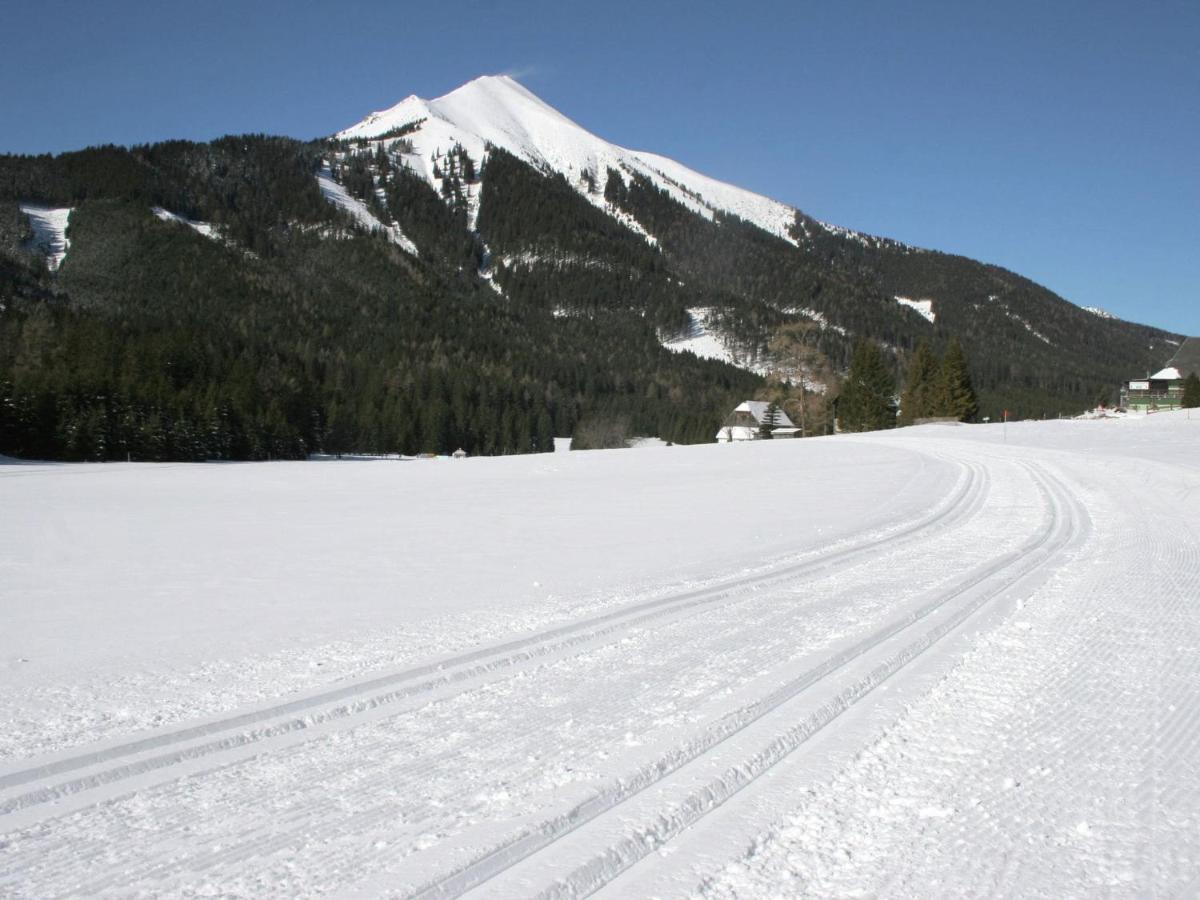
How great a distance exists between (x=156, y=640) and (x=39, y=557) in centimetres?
557

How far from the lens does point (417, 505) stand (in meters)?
16.4

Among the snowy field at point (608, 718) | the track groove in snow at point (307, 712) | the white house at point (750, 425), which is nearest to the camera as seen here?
the snowy field at point (608, 718)

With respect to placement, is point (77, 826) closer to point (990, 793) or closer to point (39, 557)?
point (990, 793)

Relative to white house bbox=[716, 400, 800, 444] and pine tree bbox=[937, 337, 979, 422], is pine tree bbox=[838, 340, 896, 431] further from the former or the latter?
white house bbox=[716, 400, 800, 444]

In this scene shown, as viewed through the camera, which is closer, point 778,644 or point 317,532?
point 778,644

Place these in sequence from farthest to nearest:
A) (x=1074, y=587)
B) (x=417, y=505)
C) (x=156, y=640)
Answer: (x=417, y=505), (x=1074, y=587), (x=156, y=640)

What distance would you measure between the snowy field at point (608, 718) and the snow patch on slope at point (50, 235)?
8127 inches

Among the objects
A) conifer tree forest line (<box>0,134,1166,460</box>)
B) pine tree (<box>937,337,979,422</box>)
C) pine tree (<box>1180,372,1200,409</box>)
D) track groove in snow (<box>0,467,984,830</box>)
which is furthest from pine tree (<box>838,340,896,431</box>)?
track groove in snow (<box>0,467,984,830</box>)

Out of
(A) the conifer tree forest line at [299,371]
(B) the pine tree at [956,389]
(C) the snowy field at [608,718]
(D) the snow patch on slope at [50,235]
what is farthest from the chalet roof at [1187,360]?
(D) the snow patch on slope at [50,235]

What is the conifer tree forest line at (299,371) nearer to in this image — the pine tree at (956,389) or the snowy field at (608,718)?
the pine tree at (956,389)

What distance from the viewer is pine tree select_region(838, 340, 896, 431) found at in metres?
67.9

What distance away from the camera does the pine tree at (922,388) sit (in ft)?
220

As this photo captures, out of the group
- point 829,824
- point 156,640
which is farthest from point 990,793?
point 156,640

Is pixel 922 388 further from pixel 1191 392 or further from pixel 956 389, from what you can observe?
pixel 1191 392
